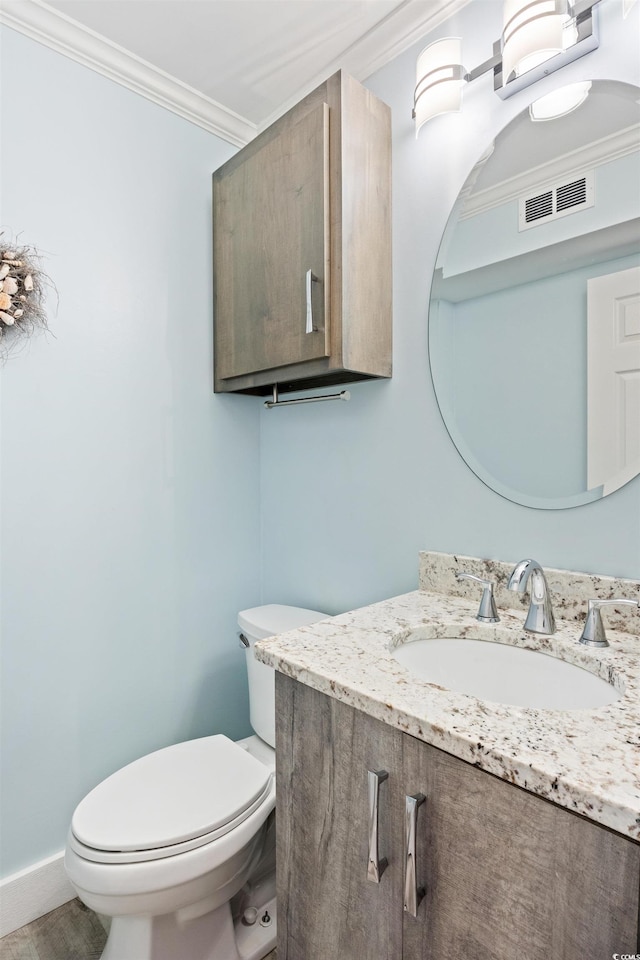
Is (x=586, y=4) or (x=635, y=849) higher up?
(x=586, y=4)

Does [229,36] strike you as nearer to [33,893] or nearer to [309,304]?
[309,304]

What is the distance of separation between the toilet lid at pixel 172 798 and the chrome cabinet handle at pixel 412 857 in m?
0.57

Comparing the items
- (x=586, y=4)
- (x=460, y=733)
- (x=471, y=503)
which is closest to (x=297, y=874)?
(x=460, y=733)

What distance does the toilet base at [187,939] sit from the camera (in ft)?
3.84

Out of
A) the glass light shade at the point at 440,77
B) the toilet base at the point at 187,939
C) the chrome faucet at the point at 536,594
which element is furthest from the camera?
the glass light shade at the point at 440,77

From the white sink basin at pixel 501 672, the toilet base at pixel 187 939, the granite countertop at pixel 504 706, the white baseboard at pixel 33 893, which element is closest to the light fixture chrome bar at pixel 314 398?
the granite countertop at pixel 504 706

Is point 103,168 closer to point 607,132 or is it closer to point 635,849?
point 607,132

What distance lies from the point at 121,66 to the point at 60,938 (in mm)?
2505

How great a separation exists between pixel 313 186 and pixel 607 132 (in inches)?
27.2

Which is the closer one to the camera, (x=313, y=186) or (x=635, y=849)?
(x=635, y=849)

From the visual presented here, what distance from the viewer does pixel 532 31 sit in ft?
3.58

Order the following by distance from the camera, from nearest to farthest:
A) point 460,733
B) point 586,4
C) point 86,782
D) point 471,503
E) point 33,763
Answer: point 460,733 < point 586,4 < point 471,503 < point 33,763 < point 86,782

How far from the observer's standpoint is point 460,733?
0.68 metres

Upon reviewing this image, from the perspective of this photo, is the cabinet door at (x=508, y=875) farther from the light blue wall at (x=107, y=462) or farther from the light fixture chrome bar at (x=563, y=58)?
the light fixture chrome bar at (x=563, y=58)
